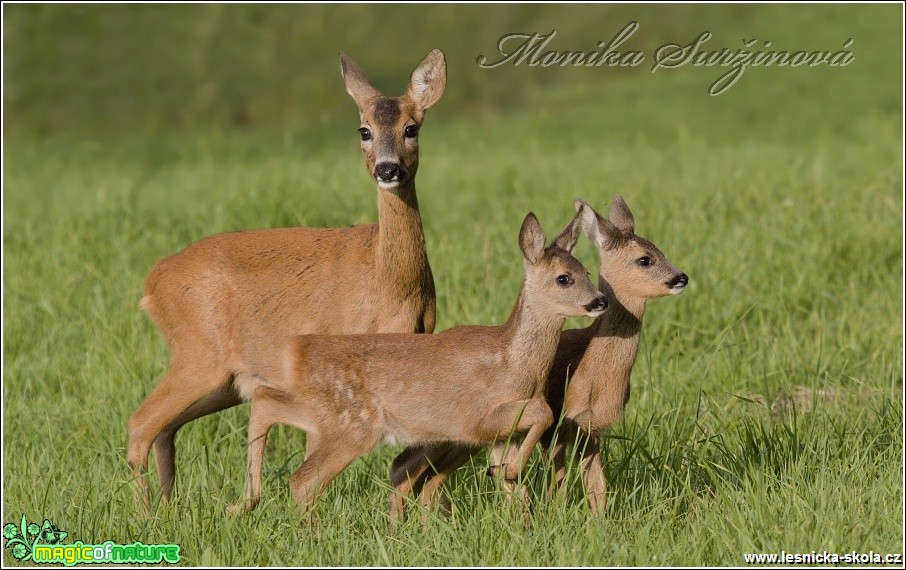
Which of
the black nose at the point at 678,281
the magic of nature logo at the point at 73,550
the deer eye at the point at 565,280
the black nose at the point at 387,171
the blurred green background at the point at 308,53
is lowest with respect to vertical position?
the magic of nature logo at the point at 73,550

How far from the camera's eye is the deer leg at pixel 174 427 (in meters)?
5.98

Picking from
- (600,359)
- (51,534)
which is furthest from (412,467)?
(51,534)

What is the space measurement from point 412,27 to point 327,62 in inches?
54.9

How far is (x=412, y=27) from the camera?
760 inches

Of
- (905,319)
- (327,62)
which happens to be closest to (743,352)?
(905,319)

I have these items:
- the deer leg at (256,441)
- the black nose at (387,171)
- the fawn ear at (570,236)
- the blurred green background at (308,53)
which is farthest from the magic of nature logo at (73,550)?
the blurred green background at (308,53)

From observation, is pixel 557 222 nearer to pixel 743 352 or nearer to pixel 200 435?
pixel 743 352

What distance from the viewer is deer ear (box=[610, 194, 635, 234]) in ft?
18.7

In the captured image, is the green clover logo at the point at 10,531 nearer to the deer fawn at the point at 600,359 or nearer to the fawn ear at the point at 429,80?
the deer fawn at the point at 600,359

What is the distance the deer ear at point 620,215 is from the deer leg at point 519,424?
918mm

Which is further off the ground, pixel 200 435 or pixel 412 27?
pixel 412 27

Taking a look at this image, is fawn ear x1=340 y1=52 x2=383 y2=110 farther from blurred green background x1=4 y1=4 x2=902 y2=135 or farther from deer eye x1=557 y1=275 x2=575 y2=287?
blurred green background x1=4 y1=4 x2=902 y2=135

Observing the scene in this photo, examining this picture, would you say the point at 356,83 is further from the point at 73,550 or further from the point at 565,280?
the point at 73,550

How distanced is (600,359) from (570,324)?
8.11 feet
